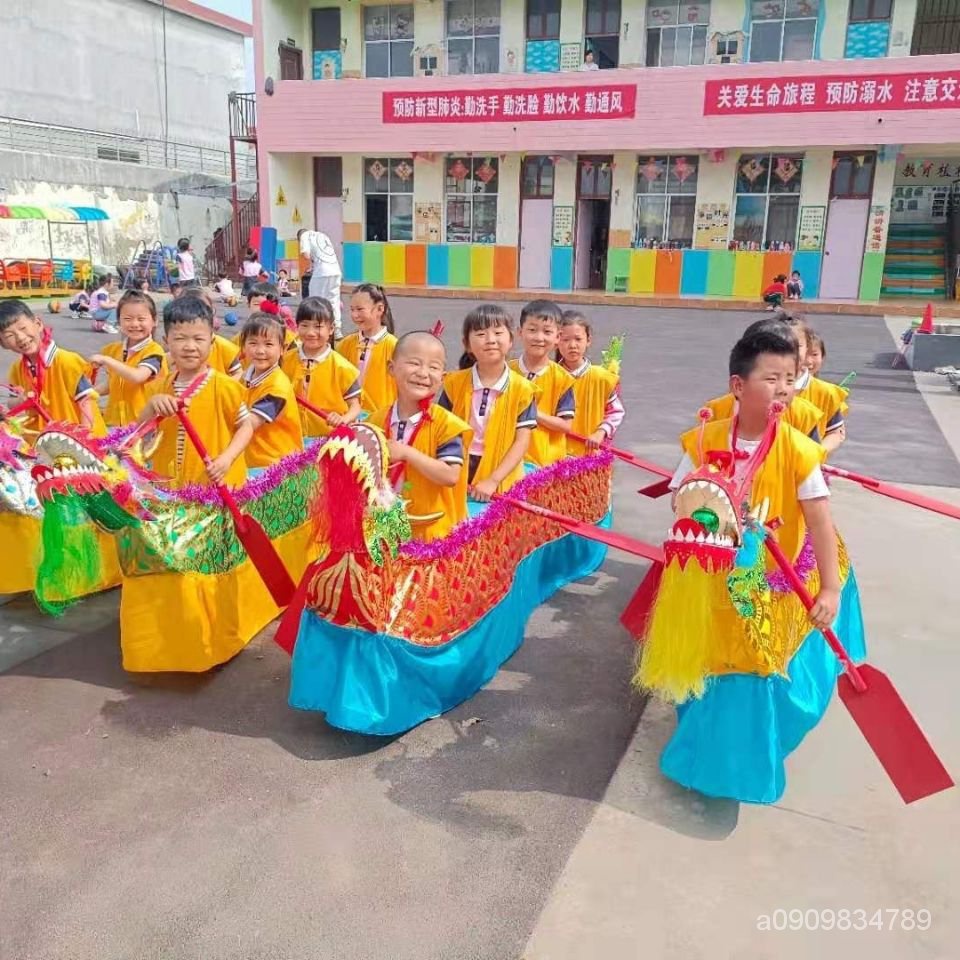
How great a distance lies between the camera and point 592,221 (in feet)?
69.7

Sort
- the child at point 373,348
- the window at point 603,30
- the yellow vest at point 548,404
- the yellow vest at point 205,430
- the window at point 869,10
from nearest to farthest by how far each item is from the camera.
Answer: the yellow vest at point 205,430 < the yellow vest at point 548,404 < the child at point 373,348 < the window at point 869,10 < the window at point 603,30

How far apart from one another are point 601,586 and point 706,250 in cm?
1679

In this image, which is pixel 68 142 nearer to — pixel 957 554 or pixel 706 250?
pixel 706 250

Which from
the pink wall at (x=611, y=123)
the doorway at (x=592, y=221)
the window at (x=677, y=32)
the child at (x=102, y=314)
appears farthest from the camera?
the doorway at (x=592, y=221)

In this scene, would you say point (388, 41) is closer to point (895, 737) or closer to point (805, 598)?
point (805, 598)

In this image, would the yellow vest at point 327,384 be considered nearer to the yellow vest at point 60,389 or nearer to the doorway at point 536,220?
the yellow vest at point 60,389

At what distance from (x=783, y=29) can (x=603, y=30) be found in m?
3.83

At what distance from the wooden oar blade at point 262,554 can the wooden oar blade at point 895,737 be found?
83.7 inches

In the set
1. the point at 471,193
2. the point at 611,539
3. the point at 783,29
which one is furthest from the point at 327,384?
the point at 783,29

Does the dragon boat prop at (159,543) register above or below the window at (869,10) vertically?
below

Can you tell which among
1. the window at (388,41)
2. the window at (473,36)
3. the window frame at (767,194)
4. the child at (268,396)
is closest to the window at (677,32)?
the window frame at (767,194)

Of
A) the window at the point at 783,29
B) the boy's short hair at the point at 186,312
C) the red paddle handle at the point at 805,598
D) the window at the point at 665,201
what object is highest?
the window at the point at 783,29

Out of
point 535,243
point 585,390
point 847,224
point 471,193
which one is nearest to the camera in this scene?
point 585,390

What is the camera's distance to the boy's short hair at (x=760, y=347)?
2719 millimetres
